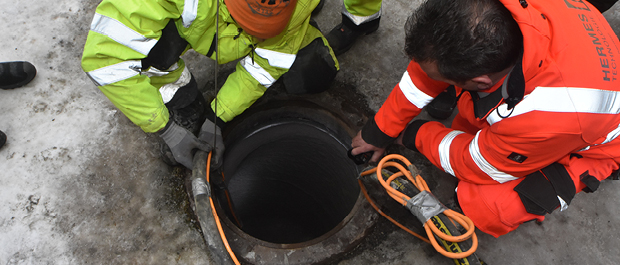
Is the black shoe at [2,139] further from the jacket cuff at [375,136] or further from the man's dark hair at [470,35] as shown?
the man's dark hair at [470,35]

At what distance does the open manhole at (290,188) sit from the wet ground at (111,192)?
0.47 ft

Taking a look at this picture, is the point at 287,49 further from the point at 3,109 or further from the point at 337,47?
the point at 3,109

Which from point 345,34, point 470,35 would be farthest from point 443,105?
point 470,35

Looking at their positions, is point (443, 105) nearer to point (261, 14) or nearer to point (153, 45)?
point (261, 14)

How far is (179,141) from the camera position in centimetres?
173

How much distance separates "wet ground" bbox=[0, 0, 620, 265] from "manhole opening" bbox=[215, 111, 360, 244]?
304 millimetres

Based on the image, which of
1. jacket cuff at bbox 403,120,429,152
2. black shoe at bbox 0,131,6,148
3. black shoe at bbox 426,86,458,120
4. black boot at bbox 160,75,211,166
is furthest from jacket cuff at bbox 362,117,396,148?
black shoe at bbox 0,131,6,148

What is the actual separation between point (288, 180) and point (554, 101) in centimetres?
219

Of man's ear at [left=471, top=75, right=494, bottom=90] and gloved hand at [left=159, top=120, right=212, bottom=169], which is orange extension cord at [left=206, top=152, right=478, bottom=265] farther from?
man's ear at [left=471, top=75, right=494, bottom=90]

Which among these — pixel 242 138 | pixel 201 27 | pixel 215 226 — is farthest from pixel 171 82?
pixel 215 226

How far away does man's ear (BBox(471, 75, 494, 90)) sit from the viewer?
1215 millimetres

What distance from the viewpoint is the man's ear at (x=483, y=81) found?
3.99 ft

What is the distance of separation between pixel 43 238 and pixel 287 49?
1.61m

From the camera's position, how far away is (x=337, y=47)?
7.81ft
